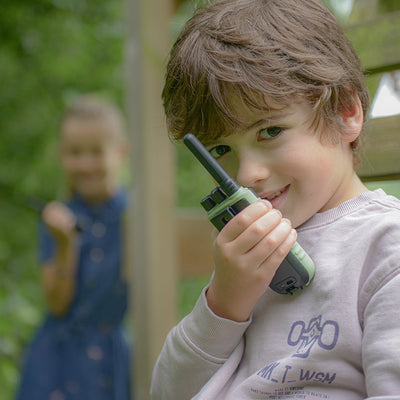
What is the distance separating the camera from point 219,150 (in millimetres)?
835

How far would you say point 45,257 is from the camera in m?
2.71

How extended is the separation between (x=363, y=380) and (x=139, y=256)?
112cm

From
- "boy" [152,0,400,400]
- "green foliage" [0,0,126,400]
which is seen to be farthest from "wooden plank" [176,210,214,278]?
"green foliage" [0,0,126,400]

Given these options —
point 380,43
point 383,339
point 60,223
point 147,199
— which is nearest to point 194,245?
point 147,199

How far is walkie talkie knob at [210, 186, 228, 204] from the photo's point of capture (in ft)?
2.53

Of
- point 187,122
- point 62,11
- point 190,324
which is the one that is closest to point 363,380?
point 190,324

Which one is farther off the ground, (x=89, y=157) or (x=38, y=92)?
(x=38, y=92)

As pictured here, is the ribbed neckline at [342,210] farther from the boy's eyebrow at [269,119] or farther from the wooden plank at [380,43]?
the wooden plank at [380,43]

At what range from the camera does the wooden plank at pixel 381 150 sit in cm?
107

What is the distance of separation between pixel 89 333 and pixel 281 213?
6.20 feet

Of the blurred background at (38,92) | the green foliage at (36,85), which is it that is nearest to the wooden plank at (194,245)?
the blurred background at (38,92)

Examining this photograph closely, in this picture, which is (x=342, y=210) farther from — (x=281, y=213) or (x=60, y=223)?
(x=60, y=223)

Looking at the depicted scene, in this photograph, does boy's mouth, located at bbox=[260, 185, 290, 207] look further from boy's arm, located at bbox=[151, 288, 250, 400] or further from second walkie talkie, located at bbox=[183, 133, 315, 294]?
boy's arm, located at bbox=[151, 288, 250, 400]

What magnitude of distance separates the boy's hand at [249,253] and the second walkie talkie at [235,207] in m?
0.02
